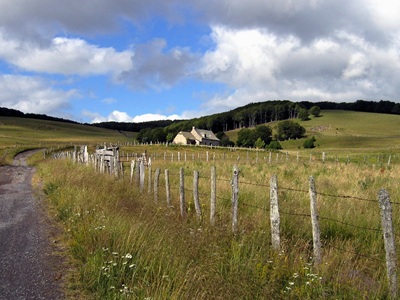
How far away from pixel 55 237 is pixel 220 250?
13.1 ft

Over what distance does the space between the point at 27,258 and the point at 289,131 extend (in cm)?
12837

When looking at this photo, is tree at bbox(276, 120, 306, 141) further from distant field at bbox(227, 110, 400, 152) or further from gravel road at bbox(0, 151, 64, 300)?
gravel road at bbox(0, 151, 64, 300)

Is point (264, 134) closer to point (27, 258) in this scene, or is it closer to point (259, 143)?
point (259, 143)

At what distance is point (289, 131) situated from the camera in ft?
427

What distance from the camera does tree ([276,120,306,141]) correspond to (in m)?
128

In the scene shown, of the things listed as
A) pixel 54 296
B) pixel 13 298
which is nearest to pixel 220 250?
pixel 54 296

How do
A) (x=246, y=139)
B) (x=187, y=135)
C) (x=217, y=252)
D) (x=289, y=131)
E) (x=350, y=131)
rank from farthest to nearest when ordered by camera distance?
(x=246, y=139) → (x=350, y=131) → (x=289, y=131) → (x=187, y=135) → (x=217, y=252)

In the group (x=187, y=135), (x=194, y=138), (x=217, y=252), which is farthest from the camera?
(x=194, y=138)

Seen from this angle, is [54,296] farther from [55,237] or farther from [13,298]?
[55,237]

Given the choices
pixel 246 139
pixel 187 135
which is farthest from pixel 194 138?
pixel 246 139

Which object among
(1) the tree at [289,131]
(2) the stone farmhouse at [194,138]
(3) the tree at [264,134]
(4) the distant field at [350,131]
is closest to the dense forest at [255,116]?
(4) the distant field at [350,131]

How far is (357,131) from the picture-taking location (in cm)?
13112

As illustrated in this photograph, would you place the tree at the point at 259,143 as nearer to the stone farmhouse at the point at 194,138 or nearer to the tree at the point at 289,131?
the tree at the point at 289,131

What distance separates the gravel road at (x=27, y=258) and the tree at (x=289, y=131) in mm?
123010
